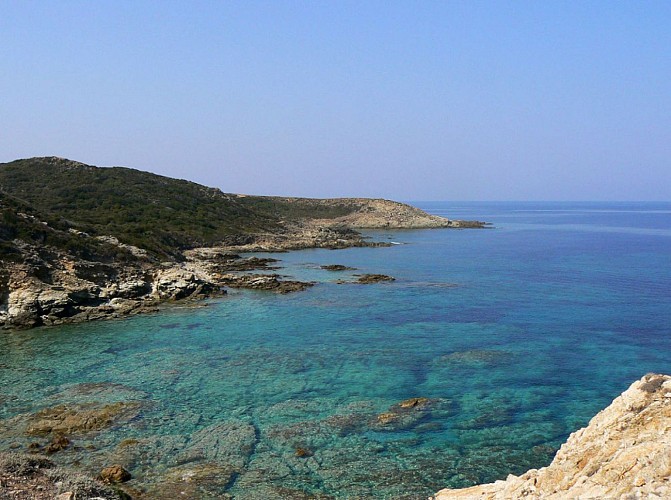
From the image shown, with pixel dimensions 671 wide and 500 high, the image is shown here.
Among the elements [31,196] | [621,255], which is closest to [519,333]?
[621,255]

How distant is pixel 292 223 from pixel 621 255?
69131 mm

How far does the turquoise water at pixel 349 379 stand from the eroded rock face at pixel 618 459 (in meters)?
5.50

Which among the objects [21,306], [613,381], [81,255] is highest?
[81,255]

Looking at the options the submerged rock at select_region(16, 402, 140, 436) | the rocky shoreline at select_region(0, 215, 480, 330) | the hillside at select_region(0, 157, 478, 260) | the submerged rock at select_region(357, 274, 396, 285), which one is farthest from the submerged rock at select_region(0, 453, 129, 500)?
the hillside at select_region(0, 157, 478, 260)

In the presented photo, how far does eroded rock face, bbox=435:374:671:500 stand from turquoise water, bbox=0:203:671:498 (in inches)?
217

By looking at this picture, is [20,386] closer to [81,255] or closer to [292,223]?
[81,255]

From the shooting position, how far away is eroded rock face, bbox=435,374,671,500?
341 inches

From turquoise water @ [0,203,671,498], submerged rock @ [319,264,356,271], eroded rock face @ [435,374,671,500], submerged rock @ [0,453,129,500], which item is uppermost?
eroded rock face @ [435,374,671,500]

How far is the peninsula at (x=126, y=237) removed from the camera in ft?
134

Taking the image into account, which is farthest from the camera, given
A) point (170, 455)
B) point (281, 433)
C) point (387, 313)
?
point (387, 313)

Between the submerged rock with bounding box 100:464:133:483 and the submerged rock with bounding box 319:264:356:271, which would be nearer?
the submerged rock with bounding box 100:464:133:483

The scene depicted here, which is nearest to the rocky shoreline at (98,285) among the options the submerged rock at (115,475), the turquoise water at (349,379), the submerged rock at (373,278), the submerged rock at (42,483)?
the turquoise water at (349,379)

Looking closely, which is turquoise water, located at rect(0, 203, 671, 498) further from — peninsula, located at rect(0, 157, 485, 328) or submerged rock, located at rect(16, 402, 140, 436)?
peninsula, located at rect(0, 157, 485, 328)

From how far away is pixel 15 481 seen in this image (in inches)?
579
